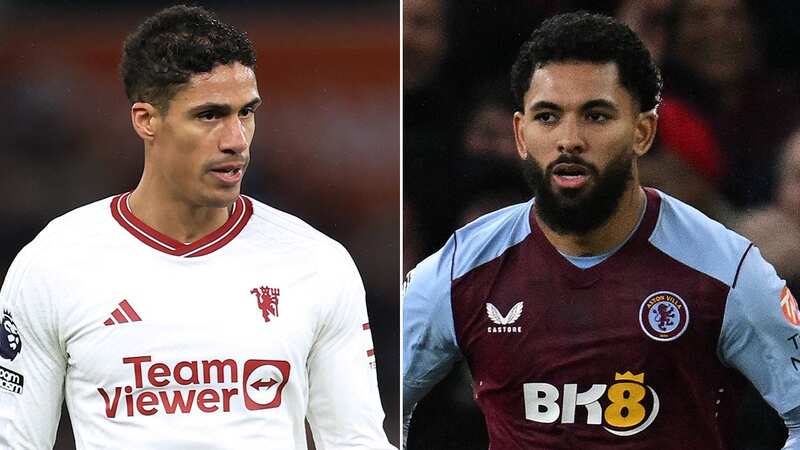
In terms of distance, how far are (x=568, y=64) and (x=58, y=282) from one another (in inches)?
52.5

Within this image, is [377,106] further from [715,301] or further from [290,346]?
[715,301]

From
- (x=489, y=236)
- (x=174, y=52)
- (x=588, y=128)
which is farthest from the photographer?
(x=489, y=236)

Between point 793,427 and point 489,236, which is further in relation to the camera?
point 489,236

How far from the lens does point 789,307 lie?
2773 millimetres

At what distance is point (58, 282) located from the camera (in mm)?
2627

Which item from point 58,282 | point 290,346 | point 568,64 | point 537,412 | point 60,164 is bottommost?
point 537,412

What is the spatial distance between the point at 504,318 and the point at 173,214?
88 centimetres

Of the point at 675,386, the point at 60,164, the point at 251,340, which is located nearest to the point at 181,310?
the point at 251,340

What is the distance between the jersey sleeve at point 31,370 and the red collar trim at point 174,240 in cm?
24

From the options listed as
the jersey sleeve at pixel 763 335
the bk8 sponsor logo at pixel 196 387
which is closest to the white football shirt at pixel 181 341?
the bk8 sponsor logo at pixel 196 387

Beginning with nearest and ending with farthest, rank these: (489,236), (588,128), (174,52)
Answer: (174,52)
(588,128)
(489,236)

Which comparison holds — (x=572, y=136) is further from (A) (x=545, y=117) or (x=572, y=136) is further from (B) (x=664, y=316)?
(B) (x=664, y=316)

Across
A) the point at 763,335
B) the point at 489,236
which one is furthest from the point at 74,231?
the point at 763,335

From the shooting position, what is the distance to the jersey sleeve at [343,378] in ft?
8.91
